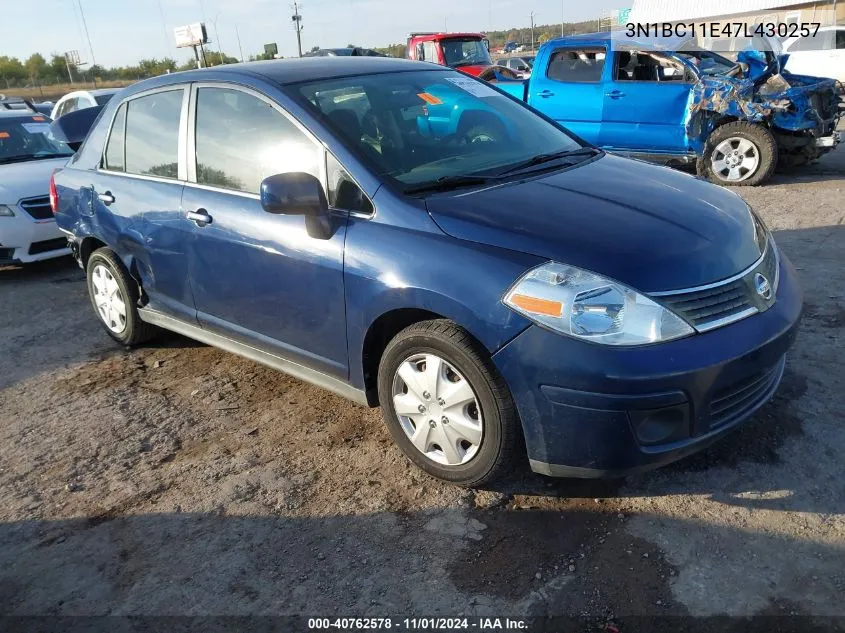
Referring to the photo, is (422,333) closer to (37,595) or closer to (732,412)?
(732,412)

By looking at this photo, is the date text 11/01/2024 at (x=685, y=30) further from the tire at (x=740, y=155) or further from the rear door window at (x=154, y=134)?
the rear door window at (x=154, y=134)

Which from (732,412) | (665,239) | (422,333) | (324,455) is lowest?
(324,455)

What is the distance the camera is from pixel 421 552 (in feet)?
8.77

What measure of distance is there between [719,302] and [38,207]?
654 cm

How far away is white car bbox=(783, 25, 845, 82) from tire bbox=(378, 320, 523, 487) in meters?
18.6

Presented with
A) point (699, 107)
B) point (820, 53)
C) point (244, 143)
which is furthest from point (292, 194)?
point (820, 53)

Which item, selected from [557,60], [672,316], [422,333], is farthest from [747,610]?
[557,60]

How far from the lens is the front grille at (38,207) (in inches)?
268

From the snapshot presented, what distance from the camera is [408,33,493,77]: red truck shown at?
54.7 ft

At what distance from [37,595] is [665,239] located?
273 centimetres

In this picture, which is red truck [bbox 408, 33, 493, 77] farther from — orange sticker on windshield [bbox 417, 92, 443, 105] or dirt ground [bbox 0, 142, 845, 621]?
dirt ground [bbox 0, 142, 845, 621]

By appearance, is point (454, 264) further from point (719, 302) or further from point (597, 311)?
point (719, 302)

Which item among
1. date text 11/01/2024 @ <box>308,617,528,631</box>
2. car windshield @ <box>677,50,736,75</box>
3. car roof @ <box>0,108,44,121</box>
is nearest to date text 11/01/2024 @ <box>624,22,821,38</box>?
car windshield @ <box>677,50,736,75</box>

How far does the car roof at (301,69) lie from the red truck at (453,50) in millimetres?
13061
